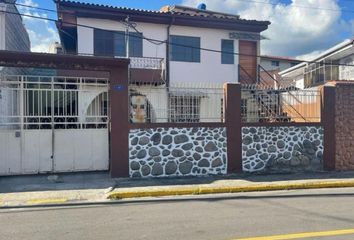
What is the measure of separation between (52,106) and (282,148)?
753cm

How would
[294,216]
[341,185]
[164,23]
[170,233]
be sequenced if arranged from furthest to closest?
[164,23], [341,185], [294,216], [170,233]

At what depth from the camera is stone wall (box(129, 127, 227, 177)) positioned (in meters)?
12.2

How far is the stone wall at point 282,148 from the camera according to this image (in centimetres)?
1327

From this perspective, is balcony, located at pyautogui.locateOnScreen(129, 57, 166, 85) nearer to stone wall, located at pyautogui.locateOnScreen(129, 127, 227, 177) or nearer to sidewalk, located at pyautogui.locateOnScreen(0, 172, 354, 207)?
stone wall, located at pyautogui.locateOnScreen(129, 127, 227, 177)

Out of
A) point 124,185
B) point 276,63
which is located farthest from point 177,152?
point 276,63

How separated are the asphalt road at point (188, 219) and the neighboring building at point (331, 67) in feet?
39.6

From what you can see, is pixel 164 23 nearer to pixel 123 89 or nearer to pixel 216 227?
pixel 123 89

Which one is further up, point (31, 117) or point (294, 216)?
point (31, 117)

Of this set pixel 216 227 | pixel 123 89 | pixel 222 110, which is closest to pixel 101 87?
pixel 123 89

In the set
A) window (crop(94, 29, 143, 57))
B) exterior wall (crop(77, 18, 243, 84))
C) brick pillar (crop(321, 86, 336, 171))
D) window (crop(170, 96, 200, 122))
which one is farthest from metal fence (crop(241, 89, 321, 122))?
window (crop(94, 29, 143, 57))

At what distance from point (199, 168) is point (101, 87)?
408 centimetres

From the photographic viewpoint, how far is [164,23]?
66.3ft

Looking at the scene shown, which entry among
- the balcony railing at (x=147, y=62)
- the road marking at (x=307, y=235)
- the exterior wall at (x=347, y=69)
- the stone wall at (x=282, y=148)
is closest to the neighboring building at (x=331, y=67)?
the exterior wall at (x=347, y=69)

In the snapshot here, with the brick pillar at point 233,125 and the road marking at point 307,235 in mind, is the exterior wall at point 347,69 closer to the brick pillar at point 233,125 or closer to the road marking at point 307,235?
the brick pillar at point 233,125
